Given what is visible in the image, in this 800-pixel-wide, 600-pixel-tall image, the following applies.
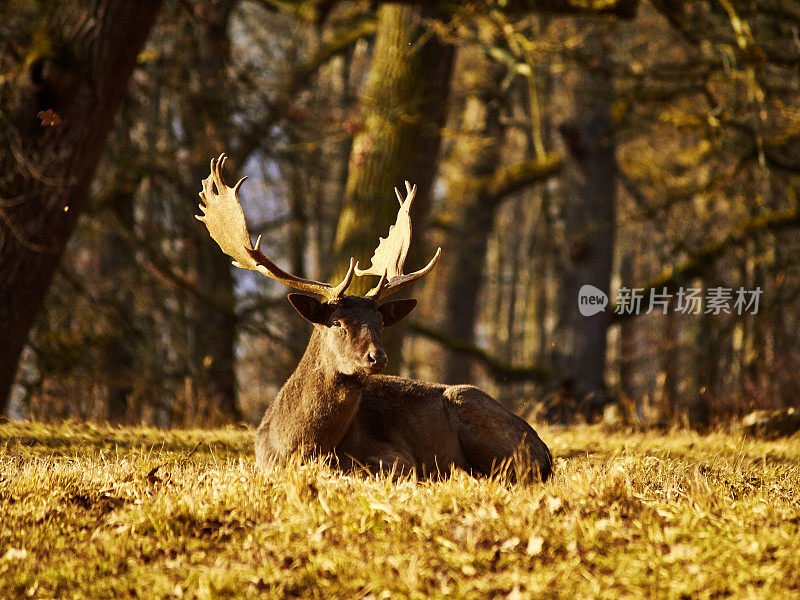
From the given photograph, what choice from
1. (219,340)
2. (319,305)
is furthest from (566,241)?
(319,305)

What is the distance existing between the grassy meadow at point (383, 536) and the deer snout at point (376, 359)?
0.70 metres

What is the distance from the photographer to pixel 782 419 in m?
9.39

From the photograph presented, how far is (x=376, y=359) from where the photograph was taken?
5.57 m

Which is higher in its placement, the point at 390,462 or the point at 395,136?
the point at 395,136

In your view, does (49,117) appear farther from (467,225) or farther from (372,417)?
(467,225)

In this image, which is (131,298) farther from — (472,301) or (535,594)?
(535,594)

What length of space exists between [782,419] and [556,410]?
4.89m

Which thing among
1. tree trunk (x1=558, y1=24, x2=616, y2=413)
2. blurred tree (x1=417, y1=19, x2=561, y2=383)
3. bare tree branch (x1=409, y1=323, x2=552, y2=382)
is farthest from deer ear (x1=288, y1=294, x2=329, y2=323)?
blurred tree (x1=417, y1=19, x2=561, y2=383)

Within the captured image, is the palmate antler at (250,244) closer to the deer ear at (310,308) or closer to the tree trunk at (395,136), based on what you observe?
the deer ear at (310,308)

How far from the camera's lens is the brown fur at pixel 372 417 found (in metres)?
5.93

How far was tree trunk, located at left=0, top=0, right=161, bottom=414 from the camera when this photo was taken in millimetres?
7766

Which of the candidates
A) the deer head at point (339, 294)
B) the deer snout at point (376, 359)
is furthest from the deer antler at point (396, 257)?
the deer snout at point (376, 359)

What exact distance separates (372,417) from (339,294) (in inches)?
39.4

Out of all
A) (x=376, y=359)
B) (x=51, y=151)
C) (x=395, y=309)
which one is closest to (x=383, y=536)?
(x=376, y=359)
